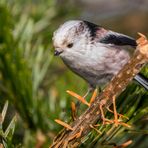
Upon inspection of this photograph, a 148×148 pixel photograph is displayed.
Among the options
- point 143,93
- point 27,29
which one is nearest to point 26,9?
point 27,29

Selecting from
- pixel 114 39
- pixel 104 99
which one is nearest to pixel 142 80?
pixel 104 99

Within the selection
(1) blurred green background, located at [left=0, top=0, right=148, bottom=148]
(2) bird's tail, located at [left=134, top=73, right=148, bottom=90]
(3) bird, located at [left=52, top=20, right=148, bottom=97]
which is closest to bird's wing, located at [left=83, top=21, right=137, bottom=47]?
(3) bird, located at [left=52, top=20, right=148, bottom=97]

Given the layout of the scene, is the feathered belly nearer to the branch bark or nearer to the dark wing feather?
the dark wing feather

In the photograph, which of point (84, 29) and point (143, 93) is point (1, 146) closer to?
point (143, 93)

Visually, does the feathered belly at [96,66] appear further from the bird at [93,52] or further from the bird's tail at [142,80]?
the bird's tail at [142,80]

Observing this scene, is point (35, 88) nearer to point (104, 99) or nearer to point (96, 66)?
point (96, 66)

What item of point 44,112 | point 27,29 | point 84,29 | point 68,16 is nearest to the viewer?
point 44,112
